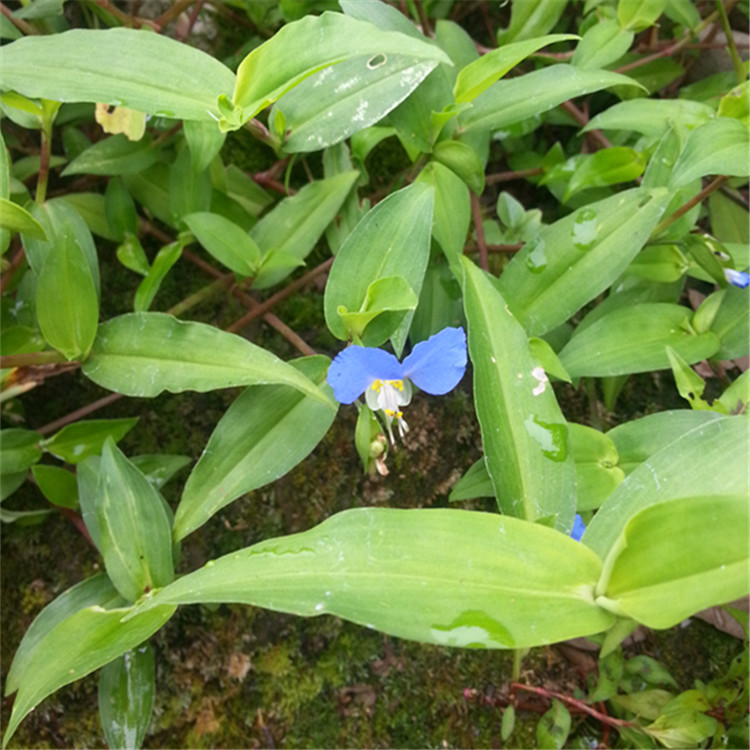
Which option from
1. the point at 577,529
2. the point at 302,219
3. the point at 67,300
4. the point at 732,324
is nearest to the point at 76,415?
the point at 67,300

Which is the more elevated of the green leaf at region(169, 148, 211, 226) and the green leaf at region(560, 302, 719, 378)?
the green leaf at region(169, 148, 211, 226)

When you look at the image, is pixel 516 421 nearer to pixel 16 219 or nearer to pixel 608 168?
pixel 608 168

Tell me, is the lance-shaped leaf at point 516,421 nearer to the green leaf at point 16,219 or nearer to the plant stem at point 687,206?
the plant stem at point 687,206

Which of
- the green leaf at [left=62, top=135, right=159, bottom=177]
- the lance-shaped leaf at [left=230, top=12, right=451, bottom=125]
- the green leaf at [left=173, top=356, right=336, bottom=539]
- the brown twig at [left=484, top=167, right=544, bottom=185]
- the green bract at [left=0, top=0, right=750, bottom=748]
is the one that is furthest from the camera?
the brown twig at [left=484, top=167, right=544, bottom=185]

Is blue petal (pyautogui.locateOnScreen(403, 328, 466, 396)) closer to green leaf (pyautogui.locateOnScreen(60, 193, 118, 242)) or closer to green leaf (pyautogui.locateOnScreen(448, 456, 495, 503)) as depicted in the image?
green leaf (pyautogui.locateOnScreen(448, 456, 495, 503))

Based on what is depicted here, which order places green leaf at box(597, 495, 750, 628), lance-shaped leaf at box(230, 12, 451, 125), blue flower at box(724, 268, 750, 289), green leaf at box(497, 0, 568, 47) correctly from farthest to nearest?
green leaf at box(497, 0, 568, 47) → blue flower at box(724, 268, 750, 289) → lance-shaped leaf at box(230, 12, 451, 125) → green leaf at box(597, 495, 750, 628)

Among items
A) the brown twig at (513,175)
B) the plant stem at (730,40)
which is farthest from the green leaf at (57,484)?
the plant stem at (730,40)

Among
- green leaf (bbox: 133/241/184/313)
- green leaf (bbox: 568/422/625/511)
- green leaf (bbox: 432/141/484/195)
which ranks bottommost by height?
green leaf (bbox: 568/422/625/511)

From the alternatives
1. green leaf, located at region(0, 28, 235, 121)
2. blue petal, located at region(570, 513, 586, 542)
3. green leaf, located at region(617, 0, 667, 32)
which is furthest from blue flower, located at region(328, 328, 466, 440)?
green leaf, located at region(617, 0, 667, 32)
